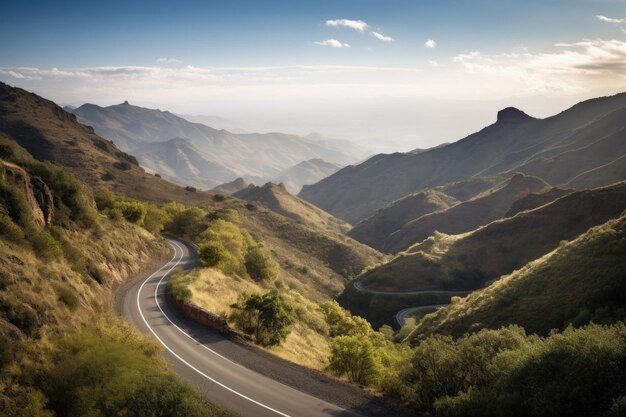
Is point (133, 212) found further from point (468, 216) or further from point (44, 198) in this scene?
point (468, 216)

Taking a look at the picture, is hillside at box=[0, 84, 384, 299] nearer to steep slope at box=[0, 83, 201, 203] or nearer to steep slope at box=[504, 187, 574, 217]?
steep slope at box=[0, 83, 201, 203]

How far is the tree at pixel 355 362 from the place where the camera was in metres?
26.2

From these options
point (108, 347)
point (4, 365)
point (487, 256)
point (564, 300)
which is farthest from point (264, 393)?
point (487, 256)

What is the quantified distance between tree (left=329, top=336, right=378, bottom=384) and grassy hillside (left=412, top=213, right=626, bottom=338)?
17786 mm

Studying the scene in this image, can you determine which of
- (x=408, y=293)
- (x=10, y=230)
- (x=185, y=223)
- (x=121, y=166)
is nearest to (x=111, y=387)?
(x=10, y=230)

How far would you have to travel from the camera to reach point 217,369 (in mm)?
23938

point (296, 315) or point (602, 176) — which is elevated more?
point (602, 176)

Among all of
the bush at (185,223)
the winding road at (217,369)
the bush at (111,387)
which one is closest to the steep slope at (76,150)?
the bush at (185,223)

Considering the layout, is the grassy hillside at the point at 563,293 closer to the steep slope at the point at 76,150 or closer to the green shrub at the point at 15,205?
the green shrub at the point at 15,205

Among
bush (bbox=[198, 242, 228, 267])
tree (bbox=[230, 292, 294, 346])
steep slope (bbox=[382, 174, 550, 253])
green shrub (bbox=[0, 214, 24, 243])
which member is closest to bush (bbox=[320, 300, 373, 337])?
bush (bbox=[198, 242, 228, 267])

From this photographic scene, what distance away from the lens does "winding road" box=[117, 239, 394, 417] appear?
65.6 feet

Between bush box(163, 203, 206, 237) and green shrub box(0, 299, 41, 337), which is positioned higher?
green shrub box(0, 299, 41, 337)

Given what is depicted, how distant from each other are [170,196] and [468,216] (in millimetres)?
113601

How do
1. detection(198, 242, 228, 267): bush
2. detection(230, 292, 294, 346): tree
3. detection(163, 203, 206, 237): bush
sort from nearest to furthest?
detection(230, 292, 294, 346): tree
detection(198, 242, 228, 267): bush
detection(163, 203, 206, 237): bush
